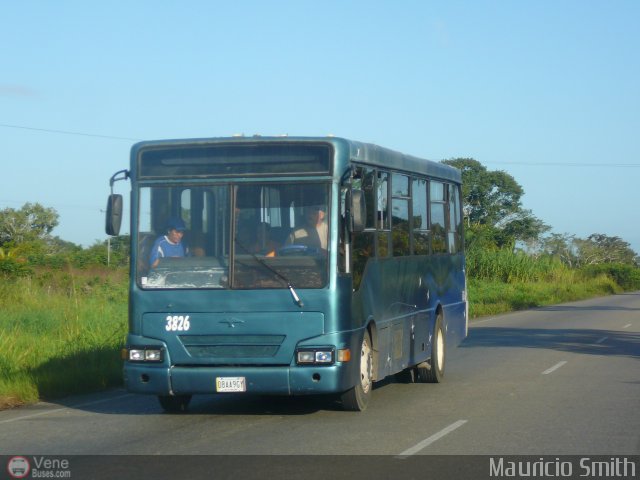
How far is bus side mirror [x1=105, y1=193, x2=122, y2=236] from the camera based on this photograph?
10.6m

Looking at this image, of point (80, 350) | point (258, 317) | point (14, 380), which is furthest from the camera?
point (80, 350)

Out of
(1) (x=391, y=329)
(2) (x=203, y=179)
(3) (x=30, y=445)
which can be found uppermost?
(2) (x=203, y=179)

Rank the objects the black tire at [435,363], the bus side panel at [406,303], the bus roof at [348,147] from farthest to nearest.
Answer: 1. the black tire at [435,363]
2. the bus side panel at [406,303]
3. the bus roof at [348,147]

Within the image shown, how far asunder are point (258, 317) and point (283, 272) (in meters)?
0.53

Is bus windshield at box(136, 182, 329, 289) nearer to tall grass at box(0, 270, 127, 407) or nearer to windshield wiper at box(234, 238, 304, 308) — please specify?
windshield wiper at box(234, 238, 304, 308)

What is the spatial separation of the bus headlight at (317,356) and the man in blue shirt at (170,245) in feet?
5.57

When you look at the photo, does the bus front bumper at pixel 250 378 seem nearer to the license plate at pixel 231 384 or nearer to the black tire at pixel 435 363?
the license plate at pixel 231 384

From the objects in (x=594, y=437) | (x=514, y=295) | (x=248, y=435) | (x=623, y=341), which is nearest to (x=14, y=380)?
(x=248, y=435)

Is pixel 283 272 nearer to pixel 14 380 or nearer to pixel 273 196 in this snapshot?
pixel 273 196

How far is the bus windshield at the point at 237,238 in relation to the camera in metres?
10.3

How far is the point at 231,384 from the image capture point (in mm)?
10133

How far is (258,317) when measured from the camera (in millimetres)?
10195

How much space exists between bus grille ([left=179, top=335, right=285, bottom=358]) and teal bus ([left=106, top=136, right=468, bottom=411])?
0.03ft
